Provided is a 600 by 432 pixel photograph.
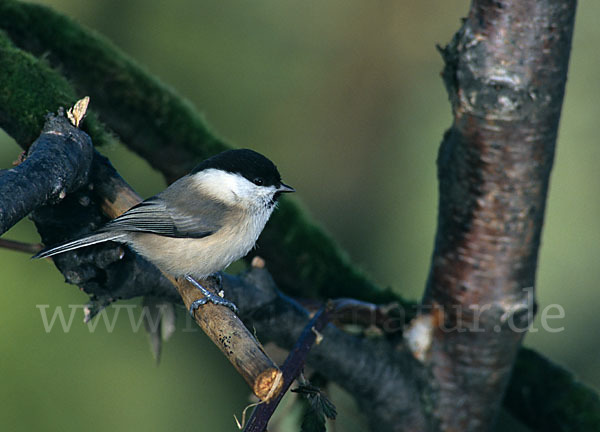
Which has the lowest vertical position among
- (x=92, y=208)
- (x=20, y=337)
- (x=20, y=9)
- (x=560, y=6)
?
(x=20, y=337)

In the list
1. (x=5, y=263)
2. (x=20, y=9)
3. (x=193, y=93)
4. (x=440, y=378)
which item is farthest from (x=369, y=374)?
(x=20, y=9)

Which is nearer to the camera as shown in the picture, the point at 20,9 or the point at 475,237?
the point at 475,237

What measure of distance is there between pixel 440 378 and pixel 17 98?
4.68ft

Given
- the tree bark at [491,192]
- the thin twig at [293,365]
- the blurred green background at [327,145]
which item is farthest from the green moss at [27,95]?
the tree bark at [491,192]

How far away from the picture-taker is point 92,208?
1.54m

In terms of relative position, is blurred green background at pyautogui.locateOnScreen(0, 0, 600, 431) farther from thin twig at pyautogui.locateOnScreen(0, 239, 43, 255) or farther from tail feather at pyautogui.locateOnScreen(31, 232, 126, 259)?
tail feather at pyautogui.locateOnScreen(31, 232, 126, 259)

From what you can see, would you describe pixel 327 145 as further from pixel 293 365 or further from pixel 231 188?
pixel 293 365

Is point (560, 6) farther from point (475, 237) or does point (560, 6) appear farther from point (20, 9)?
point (20, 9)

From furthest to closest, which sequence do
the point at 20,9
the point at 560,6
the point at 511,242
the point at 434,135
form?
1. the point at 434,135
2. the point at 20,9
3. the point at 511,242
4. the point at 560,6

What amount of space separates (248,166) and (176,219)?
0.27 m

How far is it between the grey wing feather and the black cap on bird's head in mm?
126

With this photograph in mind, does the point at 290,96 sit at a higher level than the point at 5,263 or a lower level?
higher

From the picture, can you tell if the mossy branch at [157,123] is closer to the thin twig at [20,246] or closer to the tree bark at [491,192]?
the tree bark at [491,192]

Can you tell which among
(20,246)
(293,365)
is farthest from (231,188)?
(293,365)
